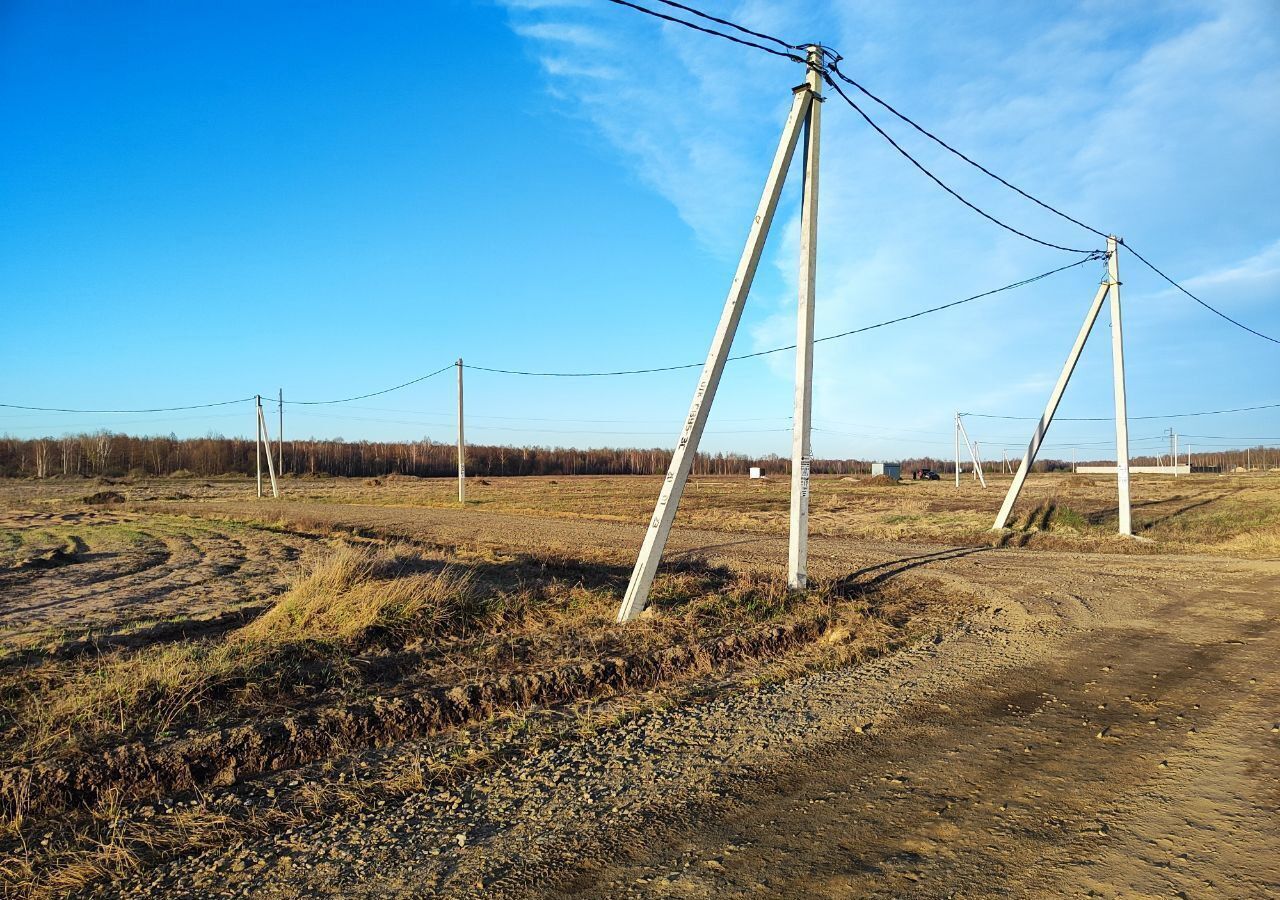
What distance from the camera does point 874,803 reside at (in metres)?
3.87

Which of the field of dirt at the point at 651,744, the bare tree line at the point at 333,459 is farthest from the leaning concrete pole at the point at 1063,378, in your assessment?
the bare tree line at the point at 333,459

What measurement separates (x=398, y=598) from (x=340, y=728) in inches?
115

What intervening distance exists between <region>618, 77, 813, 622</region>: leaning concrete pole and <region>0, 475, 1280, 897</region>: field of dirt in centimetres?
53

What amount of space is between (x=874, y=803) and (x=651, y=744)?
56.4 inches

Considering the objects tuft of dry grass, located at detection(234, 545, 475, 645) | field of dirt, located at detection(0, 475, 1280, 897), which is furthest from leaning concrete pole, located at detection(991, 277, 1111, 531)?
tuft of dry grass, located at detection(234, 545, 475, 645)

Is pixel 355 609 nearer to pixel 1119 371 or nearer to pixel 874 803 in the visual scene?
pixel 874 803

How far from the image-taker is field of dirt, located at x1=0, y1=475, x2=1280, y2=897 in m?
3.24

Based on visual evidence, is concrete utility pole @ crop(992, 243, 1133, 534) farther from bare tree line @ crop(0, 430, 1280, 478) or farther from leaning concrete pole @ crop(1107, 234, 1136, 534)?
bare tree line @ crop(0, 430, 1280, 478)

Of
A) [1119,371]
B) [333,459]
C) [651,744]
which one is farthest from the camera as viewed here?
[333,459]

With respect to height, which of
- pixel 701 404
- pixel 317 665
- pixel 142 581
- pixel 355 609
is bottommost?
pixel 142 581

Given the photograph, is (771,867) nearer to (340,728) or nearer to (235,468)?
(340,728)

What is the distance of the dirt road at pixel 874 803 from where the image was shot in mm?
3121

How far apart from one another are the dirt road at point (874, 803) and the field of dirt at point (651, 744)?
20 millimetres

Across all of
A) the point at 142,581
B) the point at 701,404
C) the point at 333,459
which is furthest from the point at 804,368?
the point at 333,459
